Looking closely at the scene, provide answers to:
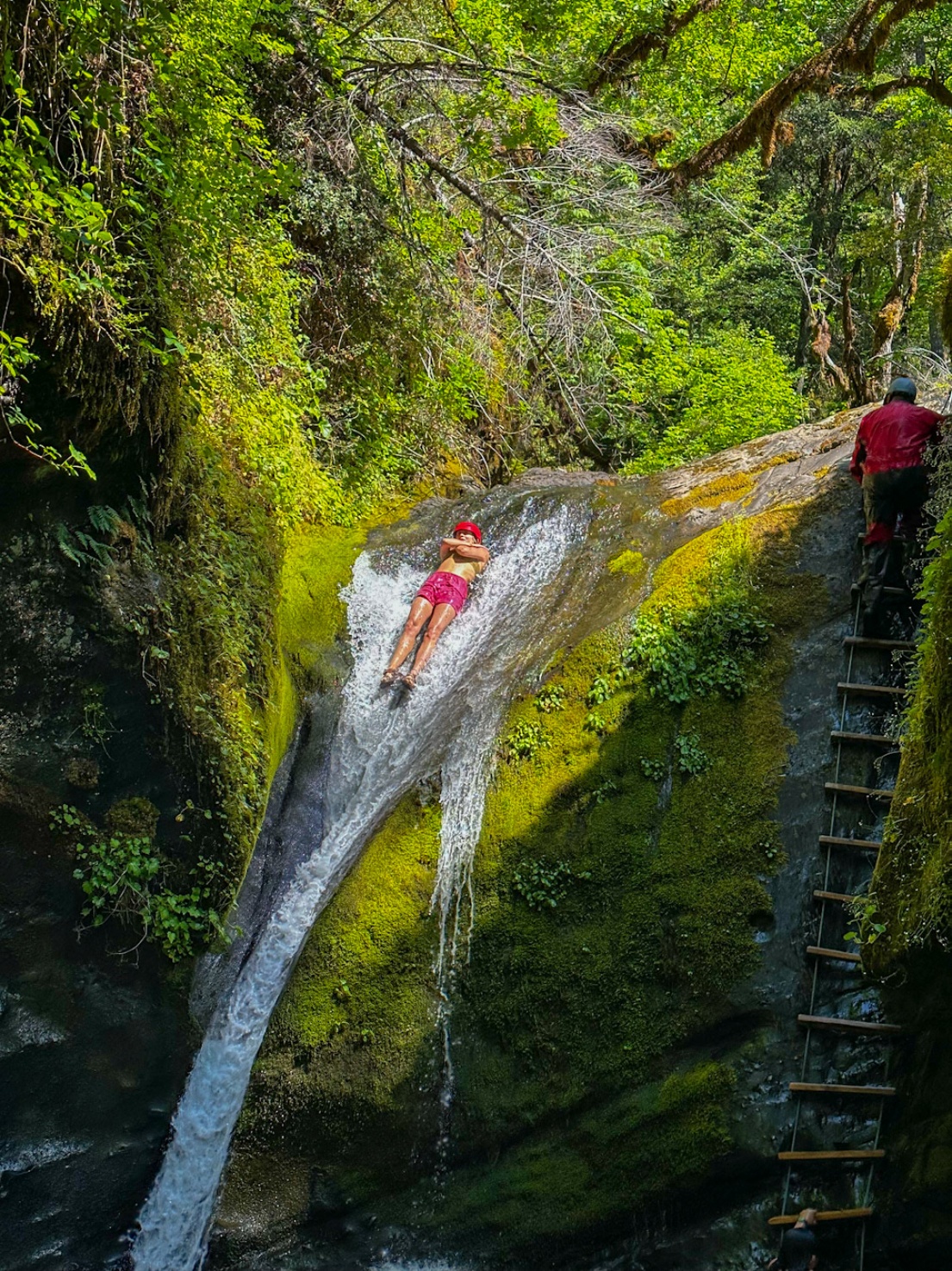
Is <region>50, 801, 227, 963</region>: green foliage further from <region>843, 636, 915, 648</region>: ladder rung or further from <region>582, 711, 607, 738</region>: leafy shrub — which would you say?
<region>843, 636, 915, 648</region>: ladder rung

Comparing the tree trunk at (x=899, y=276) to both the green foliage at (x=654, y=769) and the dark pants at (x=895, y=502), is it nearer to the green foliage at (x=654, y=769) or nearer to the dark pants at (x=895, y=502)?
the dark pants at (x=895, y=502)

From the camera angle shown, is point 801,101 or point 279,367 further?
point 801,101

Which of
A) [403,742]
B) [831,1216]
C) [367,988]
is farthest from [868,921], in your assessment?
[403,742]

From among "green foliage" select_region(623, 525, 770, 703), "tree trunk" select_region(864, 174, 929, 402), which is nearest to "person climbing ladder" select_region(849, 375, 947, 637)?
"green foliage" select_region(623, 525, 770, 703)

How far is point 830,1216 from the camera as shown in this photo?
18.2 ft

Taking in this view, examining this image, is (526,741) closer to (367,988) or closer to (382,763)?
(382,763)

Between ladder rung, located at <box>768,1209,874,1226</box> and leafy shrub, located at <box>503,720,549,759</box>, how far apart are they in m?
3.28

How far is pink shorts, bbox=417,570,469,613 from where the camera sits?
30.3 ft

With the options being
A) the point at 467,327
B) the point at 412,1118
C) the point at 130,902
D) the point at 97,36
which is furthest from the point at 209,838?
the point at 467,327

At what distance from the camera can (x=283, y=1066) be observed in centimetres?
673

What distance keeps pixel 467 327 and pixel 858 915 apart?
8380 mm

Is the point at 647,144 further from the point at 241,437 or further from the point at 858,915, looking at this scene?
the point at 858,915

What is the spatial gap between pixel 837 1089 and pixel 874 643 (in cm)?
311

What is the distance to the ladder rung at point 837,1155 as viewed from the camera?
5.60 m
